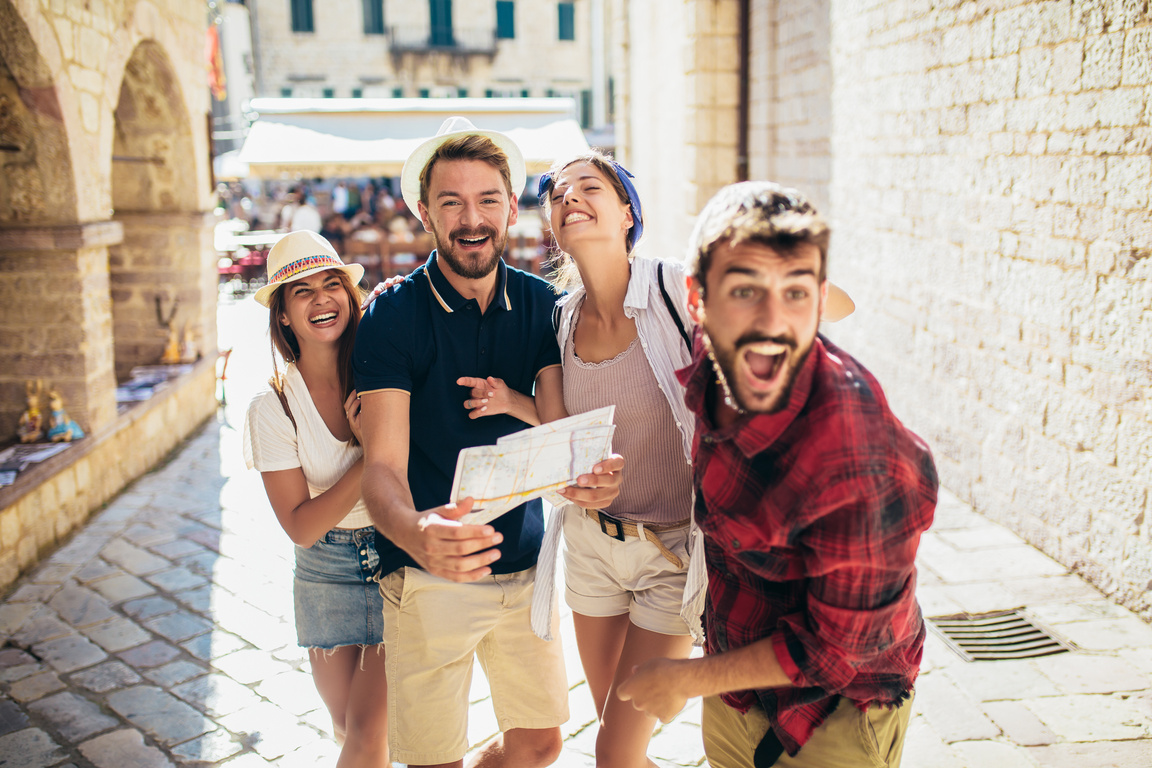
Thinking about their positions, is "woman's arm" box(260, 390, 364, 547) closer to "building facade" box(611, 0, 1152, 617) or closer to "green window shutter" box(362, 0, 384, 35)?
"building facade" box(611, 0, 1152, 617)

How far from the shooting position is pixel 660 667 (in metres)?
1.72

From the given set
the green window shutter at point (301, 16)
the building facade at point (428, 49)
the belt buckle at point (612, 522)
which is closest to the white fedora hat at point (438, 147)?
the belt buckle at point (612, 522)

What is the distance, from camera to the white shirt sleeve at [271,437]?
103 inches

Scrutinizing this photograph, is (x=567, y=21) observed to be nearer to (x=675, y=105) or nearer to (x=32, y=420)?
(x=675, y=105)

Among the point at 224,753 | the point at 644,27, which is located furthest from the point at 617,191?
the point at 644,27

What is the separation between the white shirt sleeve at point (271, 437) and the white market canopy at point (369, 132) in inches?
203

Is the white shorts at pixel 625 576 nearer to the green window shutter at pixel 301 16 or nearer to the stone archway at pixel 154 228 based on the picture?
the stone archway at pixel 154 228

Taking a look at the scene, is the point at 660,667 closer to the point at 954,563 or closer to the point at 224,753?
the point at 224,753

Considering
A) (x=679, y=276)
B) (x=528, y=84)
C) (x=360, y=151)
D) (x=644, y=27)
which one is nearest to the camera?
(x=679, y=276)

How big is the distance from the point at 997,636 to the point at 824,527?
10.6 feet

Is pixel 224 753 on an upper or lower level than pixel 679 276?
lower

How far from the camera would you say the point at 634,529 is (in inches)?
99.3

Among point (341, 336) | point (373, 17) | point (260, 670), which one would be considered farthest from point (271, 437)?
point (373, 17)

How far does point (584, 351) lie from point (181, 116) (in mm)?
7096
